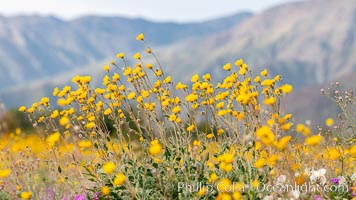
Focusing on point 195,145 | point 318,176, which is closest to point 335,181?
point 318,176

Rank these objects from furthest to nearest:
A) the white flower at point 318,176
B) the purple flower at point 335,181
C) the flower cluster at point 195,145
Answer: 1. the purple flower at point 335,181
2. the white flower at point 318,176
3. the flower cluster at point 195,145

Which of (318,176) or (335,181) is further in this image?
(335,181)

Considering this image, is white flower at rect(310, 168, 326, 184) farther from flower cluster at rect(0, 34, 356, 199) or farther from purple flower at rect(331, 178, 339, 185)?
purple flower at rect(331, 178, 339, 185)

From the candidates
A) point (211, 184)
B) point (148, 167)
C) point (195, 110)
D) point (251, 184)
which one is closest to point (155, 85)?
point (195, 110)

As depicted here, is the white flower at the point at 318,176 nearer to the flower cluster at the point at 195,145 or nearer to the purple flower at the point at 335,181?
the flower cluster at the point at 195,145

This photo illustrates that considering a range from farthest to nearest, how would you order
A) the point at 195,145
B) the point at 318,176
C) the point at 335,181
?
1. the point at 195,145
2. the point at 335,181
3. the point at 318,176

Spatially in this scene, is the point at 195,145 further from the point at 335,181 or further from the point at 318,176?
the point at 335,181

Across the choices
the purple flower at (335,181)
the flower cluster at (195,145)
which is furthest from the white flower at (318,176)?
the purple flower at (335,181)

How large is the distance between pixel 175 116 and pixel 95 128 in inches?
36.3

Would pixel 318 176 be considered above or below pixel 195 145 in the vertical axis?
below

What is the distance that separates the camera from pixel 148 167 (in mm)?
4523

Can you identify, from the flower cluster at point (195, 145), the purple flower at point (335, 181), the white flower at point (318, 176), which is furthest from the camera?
the purple flower at point (335, 181)

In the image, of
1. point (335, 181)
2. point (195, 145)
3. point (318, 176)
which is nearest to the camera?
point (318, 176)

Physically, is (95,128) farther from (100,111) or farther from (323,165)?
(323,165)
